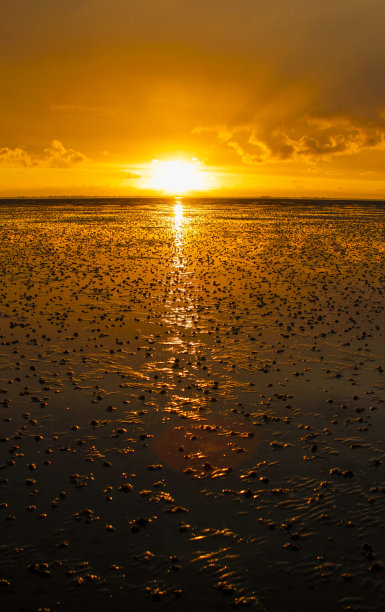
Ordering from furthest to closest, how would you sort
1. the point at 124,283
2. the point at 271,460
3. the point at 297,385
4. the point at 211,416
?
1. the point at 124,283
2. the point at 297,385
3. the point at 211,416
4. the point at 271,460

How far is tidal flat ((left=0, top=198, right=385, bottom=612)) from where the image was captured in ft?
29.6

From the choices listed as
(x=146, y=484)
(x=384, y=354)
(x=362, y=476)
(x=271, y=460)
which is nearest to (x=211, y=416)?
(x=271, y=460)

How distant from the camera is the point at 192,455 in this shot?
512 inches

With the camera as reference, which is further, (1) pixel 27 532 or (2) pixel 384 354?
(2) pixel 384 354

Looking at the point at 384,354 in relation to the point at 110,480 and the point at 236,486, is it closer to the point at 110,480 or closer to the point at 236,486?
the point at 236,486

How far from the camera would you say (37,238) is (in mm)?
66812

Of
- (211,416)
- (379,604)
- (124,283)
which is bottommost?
(379,604)

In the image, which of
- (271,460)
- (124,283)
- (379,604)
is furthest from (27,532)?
(124,283)

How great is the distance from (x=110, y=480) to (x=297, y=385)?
336 inches

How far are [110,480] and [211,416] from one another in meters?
4.38

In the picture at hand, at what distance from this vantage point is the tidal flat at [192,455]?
29.6ft

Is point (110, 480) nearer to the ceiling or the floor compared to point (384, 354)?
nearer to the floor

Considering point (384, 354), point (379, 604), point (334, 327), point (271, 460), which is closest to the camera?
point (379, 604)

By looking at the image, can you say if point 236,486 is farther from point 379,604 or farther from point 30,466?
point 30,466
